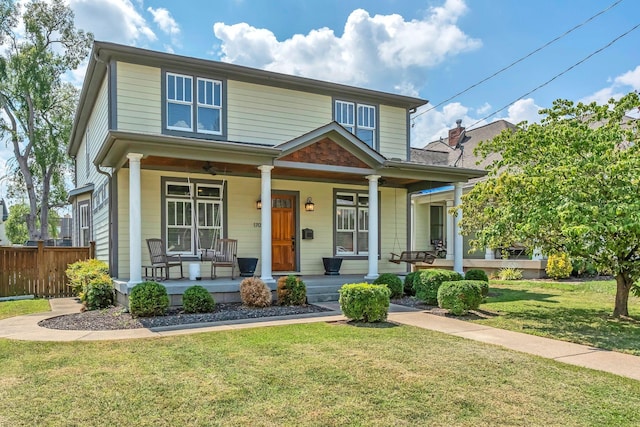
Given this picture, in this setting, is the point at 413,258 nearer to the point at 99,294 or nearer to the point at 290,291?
the point at 290,291

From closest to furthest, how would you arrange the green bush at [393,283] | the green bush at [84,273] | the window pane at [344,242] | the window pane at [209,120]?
the green bush at [84,273]
the green bush at [393,283]
the window pane at [209,120]
the window pane at [344,242]

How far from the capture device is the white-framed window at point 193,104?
10.5 m

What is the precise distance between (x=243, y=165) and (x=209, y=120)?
56.4 inches

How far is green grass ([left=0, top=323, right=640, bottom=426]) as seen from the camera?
3.43 metres

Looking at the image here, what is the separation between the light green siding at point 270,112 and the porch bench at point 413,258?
14.0ft

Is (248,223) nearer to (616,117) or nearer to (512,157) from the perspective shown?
(512,157)

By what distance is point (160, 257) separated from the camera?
9758 millimetres

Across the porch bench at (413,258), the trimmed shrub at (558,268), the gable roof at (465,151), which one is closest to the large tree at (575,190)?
the porch bench at (413,258)

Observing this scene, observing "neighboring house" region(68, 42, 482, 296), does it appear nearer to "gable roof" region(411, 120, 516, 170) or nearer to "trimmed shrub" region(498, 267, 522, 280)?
"trimmed shrub" region(498, 267, 522, 280)

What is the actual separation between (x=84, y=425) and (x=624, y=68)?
1503 cm

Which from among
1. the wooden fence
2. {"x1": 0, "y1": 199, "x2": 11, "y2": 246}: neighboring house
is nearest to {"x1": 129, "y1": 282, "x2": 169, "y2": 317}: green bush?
the wooden fence

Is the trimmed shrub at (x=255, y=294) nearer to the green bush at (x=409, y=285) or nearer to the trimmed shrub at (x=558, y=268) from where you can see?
the green bush at (x=409, y=285)

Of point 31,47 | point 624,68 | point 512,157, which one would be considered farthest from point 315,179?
point 31,47

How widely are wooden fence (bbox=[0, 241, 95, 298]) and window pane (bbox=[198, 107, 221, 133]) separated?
16.4 ft
